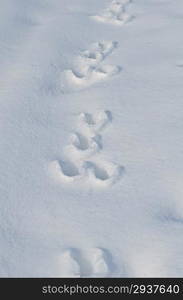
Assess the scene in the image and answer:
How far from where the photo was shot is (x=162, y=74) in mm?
1896

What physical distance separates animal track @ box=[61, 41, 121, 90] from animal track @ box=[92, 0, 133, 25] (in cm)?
37

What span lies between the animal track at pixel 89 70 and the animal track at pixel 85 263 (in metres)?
0.88

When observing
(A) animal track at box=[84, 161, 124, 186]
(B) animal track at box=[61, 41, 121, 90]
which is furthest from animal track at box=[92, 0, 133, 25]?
(A) animal track at box=[84, 161, 124, 186]

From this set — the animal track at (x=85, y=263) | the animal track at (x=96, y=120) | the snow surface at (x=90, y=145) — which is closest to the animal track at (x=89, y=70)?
the snow surface at (x=90, y=145)

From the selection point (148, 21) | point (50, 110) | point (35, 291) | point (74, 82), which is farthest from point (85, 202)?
point (148, 21)

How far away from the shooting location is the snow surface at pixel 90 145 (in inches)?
46.1

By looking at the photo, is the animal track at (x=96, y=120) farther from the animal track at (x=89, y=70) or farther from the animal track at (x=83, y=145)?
the animal track at (x=89, y=70)

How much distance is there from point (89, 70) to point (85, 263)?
1.02 metres

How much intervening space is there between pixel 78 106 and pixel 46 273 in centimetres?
78

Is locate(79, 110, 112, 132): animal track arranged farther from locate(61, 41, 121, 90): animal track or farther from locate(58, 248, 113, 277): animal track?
locate(58, 248, 113, 277): animal track

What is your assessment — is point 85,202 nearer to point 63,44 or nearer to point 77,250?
point 77,250

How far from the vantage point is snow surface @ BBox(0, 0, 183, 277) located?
1.17 m

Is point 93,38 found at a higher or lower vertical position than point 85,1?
lower

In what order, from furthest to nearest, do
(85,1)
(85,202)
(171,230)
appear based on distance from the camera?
(85,1) → (85,202) → (171,230)
